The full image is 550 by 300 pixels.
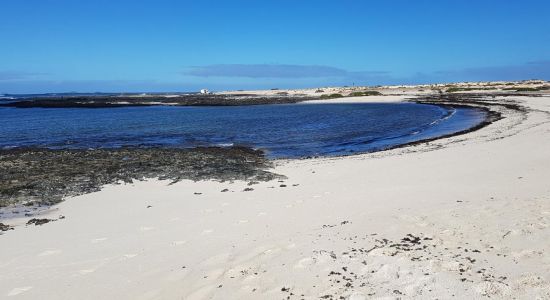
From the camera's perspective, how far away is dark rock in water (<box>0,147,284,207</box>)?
12258 mm

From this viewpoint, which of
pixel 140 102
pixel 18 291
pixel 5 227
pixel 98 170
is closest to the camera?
pixel 18 291

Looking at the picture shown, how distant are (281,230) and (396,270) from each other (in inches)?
103

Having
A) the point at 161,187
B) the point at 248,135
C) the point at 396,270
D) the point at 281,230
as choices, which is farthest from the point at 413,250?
the point at 248,135

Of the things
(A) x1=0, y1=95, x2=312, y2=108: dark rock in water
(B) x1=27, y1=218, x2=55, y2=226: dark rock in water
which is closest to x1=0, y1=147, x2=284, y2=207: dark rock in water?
(B) x1=27, y1=218, x2=55, y2=226: dark rock in water

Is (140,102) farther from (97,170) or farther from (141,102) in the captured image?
(97,170)

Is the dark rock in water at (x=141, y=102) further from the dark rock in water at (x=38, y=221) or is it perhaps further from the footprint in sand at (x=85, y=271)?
the footprint in sand at (x=85, y=271)

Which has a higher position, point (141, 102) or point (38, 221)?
point (141, 102)

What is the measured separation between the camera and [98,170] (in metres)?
15.3

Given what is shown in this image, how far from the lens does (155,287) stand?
18.2 ft

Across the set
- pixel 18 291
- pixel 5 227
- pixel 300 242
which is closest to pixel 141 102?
pixel 5 227

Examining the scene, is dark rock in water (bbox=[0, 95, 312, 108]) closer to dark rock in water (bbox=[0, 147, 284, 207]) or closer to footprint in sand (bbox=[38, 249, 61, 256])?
dark rock in water (bbox=[0, 147, 284, 207])

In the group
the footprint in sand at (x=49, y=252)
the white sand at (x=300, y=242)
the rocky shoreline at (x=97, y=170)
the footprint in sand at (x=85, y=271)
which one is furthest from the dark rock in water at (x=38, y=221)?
the footprint in sand at (x=85, y=271)

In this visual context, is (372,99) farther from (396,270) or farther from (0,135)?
(396,270)

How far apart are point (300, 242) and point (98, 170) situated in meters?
11.1
